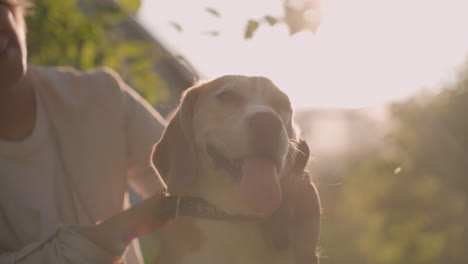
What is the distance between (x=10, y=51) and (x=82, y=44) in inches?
83.1

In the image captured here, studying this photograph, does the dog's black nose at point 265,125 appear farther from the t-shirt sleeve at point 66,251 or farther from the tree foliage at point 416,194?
the tree foliage at point 416,194

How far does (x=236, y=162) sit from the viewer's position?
11.2 ft

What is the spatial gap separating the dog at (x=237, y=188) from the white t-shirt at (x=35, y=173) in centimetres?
99

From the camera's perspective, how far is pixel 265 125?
11.1 feet

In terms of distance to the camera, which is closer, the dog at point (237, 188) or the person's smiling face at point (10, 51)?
the dog at point (237, 188)

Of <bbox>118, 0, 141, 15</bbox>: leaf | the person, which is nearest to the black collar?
the person

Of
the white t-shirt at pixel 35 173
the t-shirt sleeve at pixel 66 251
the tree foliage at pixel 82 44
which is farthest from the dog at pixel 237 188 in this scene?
the tree foliage at pixel 82 44

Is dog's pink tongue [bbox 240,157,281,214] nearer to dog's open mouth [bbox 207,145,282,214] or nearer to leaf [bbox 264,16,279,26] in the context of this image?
dog's open mouth [bbox 207,145,282,214]

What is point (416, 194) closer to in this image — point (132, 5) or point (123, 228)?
point (132, 5)

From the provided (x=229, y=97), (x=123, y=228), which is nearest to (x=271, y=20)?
(x=229, y=97)

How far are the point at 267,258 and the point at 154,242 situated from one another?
2.79ft

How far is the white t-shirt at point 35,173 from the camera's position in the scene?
4.11 meters

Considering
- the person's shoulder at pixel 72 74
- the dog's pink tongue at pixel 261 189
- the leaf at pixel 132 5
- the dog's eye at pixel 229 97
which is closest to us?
the dog's pink tongue at pixel 261 189

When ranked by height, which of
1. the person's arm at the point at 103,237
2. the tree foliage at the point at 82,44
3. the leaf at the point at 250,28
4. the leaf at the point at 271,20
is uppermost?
the leaf at the point at 271,20
